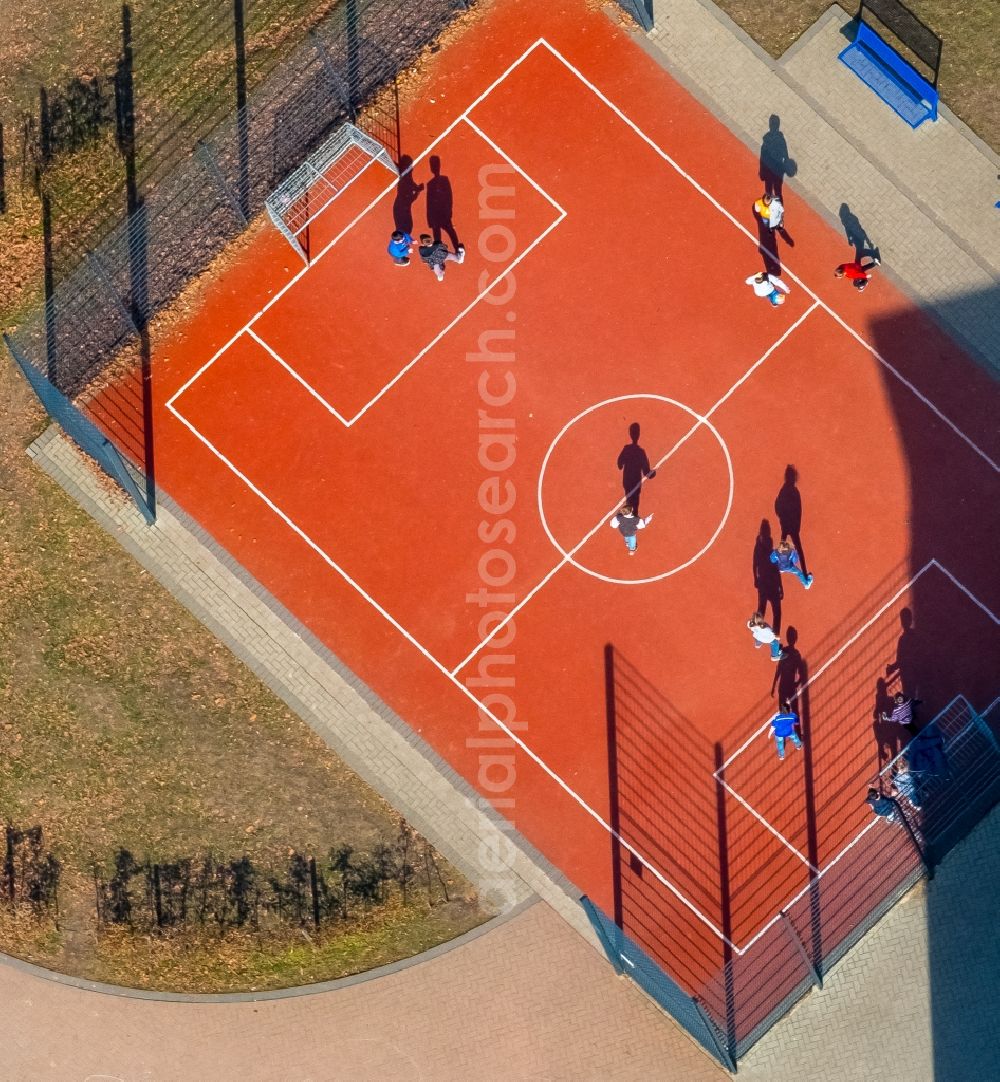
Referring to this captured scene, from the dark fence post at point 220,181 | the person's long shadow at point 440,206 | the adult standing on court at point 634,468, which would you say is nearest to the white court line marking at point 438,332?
the person's long shadow at point 440,206

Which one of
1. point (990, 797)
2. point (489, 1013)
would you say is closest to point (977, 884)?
point (990, 797)

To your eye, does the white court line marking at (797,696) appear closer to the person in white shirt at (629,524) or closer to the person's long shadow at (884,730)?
the person's long shadow at (884,730)

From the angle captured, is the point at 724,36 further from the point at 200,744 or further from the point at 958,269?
the point at 200,744

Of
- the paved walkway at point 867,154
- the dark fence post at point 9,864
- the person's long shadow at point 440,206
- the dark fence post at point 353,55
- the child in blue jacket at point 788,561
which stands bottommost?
the dark fence post at point 9,864

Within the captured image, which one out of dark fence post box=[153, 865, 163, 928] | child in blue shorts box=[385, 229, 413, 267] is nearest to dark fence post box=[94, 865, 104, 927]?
dark fence post box=[153, 865, 163, 928]

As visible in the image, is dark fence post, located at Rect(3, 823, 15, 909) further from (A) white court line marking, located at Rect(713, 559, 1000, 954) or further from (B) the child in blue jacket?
(B) the child in blue jacket

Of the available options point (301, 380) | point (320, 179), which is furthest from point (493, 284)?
point (301, 380)
